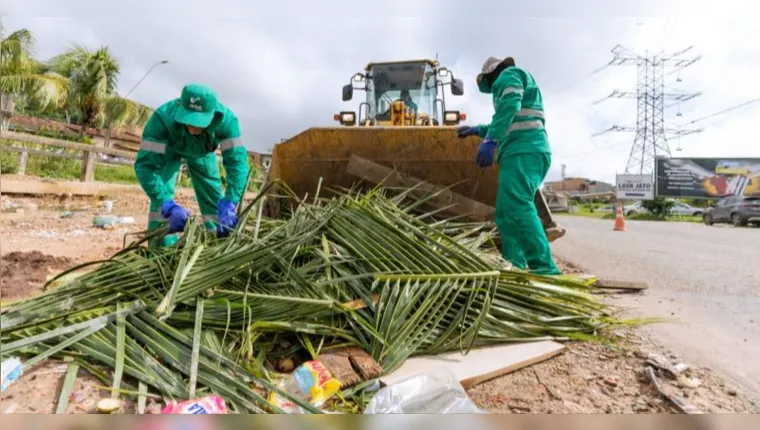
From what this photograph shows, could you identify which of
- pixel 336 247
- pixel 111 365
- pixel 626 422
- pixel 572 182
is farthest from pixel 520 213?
pixel 572 182

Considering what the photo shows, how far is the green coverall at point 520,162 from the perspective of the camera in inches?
116

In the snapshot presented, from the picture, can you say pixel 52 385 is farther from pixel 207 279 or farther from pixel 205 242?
pixel 205 242

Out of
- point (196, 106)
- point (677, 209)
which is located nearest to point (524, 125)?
point (196, 106)

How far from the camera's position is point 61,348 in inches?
54.7

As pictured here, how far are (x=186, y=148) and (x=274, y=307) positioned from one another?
203cm

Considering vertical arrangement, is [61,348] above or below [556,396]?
above

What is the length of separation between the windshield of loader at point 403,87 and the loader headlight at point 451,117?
0.81ft

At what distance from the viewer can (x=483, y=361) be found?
177cm

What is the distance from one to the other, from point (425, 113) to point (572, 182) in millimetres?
29197

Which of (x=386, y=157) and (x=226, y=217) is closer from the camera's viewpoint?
(x=226, y=217)

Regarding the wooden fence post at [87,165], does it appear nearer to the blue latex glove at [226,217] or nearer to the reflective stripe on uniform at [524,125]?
the blue latex glove at [226,217]

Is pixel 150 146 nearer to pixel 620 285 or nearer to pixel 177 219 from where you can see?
pixel 177 219

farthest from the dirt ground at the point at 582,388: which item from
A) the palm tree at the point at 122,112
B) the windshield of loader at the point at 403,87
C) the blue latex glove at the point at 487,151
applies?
the palm tree at the point at 122,112

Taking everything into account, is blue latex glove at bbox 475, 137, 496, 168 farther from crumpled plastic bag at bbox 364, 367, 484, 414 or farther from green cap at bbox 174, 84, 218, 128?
crumpled plastic bag at bbox 364, 367, 484, 414
